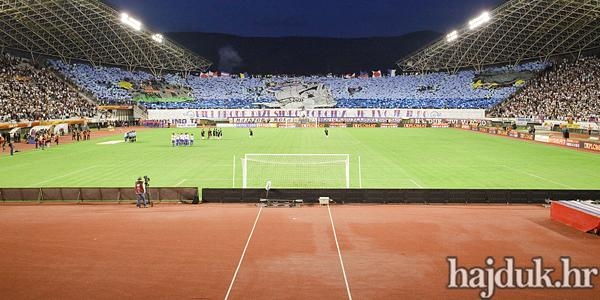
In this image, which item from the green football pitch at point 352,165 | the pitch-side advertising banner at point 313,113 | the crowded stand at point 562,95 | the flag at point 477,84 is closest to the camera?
the green football pitch at point 352,165

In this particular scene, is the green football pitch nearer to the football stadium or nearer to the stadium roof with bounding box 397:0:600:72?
the football stadium

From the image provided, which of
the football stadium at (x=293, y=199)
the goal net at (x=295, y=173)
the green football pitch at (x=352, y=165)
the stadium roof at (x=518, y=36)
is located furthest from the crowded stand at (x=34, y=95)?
the stadium roof at (x=518, y=36)

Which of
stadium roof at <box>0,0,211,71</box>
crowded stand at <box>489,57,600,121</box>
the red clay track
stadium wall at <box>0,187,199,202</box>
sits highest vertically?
stadium roof at <box>0,0,211,71</box>

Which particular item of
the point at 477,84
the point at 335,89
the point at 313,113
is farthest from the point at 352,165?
the point at 335,89

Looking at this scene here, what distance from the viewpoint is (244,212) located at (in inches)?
777

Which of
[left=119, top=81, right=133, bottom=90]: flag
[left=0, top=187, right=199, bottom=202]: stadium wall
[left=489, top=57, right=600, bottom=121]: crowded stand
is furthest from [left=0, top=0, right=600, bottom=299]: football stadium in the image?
[left=119, top=81, right=133, bottom=90]: flag

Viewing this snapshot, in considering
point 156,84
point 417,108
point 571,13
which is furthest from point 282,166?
point 156,84

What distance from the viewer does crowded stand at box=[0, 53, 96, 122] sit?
195 ft

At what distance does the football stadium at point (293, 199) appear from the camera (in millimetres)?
11906

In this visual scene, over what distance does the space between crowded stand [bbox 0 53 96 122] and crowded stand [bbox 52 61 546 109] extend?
6.59 metres

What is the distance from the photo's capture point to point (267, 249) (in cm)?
1441

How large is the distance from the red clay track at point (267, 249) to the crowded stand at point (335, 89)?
2758 inches

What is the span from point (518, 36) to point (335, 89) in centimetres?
4113

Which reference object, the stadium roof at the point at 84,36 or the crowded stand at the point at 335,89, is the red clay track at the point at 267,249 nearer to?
the stadium roof at the point at 84,36
